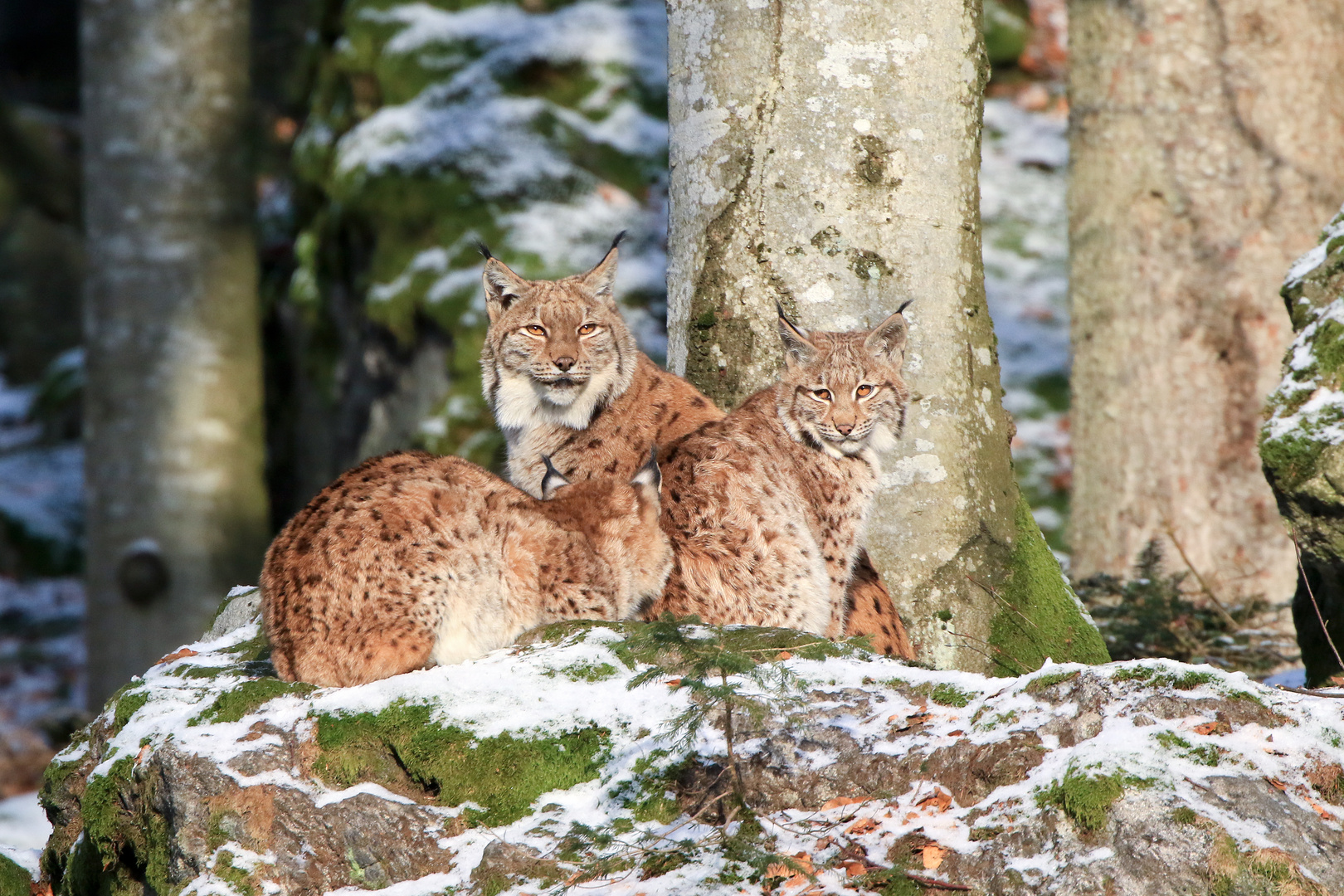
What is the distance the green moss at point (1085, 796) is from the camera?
3.03 m

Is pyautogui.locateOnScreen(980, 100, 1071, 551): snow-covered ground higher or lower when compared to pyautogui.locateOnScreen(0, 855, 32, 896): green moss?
higher

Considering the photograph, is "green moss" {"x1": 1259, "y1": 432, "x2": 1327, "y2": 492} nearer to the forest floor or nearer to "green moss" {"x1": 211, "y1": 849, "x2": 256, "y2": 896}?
"green moss" {"x1": 211, "y1": 849, "x2": 256, "y2": 896}

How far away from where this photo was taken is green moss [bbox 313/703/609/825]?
11.8 feet

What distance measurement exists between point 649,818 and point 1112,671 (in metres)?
1.27

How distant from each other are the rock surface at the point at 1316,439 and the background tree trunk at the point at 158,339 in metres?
7.72

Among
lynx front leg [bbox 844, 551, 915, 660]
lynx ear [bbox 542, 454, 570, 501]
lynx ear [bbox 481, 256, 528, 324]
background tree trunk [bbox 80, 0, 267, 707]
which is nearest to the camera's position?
lynx ear [bbox 542, 454, 570, 501]

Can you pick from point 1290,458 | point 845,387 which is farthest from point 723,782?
point 1290,458

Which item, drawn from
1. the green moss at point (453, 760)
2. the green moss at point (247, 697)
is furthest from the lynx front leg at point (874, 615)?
the green moss at point (247, 697)

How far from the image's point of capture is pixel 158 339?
1006 centimetres

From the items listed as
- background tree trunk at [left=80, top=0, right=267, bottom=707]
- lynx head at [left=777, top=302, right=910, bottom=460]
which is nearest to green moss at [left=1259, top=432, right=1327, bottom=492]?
lynx head at [left=777, top=302, right=910, bottom=460]

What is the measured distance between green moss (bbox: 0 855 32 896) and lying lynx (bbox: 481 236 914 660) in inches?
94.4

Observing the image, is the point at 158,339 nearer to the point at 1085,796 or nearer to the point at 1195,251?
the point at 1195,251

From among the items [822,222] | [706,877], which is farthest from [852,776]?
[822,222]

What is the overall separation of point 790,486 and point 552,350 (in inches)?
53.2
